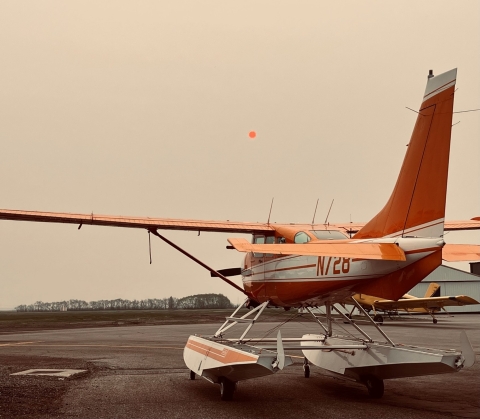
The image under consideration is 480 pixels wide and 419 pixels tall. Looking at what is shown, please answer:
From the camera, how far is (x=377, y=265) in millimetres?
9047

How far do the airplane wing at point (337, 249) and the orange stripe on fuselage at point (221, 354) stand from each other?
1.60 m

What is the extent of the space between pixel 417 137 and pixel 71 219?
25.1 feet

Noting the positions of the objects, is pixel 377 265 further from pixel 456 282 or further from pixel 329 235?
pixel 456 282

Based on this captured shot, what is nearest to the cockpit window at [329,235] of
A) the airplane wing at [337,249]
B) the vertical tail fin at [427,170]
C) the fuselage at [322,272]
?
the fuselage at [322,272]

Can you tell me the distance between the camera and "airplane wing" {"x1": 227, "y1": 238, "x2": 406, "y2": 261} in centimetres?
826

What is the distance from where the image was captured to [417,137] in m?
9.06

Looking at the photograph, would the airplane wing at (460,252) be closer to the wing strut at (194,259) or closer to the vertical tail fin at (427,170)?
the vertical tail fin at (427,170)

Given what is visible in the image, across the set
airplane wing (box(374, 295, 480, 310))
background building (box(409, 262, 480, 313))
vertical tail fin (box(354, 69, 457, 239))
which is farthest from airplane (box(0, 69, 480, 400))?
background building (box(409, 262, 480, 313))

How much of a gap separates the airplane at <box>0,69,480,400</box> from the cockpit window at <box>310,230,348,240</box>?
19 mm

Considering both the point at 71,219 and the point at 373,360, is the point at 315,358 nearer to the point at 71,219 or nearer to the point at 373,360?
the point at 373,360

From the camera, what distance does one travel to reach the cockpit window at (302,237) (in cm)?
1041

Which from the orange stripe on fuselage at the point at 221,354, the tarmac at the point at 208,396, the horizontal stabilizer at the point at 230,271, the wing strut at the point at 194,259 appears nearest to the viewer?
the tarmac at the point at 208,396

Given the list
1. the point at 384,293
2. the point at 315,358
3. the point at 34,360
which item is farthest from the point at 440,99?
the point at 34,360

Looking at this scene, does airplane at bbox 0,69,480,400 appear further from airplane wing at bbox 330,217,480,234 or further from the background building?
the background building
